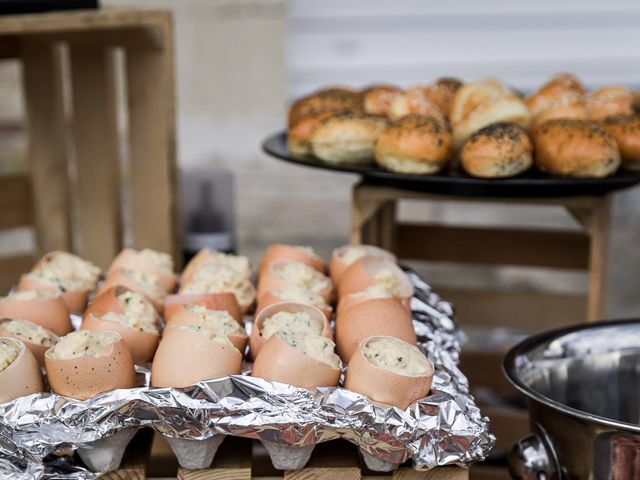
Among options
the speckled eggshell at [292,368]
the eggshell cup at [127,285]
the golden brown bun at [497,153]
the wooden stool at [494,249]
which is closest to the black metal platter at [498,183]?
the golden brown bun at [497,153]

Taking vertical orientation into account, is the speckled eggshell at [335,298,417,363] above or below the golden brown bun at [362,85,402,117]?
below

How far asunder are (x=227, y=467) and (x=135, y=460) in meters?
0.12

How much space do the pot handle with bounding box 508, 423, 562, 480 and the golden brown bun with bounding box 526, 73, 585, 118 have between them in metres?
0.94

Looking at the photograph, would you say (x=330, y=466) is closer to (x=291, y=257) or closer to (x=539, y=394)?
(x=539, y=394)

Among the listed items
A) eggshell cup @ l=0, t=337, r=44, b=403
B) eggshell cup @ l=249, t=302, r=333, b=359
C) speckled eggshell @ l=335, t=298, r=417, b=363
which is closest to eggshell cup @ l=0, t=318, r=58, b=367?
eggshell cup @ l=0, t=337, r=44, b=403

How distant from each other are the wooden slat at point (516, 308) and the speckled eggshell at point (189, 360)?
1.32 meters

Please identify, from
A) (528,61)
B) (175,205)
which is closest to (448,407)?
(175,205)

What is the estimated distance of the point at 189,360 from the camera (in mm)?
1065

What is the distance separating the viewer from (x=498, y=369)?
2311 mm

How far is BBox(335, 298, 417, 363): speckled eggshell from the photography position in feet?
3.85

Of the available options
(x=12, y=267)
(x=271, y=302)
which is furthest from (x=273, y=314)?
(x=12, y=267)

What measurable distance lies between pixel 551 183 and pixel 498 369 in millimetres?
923

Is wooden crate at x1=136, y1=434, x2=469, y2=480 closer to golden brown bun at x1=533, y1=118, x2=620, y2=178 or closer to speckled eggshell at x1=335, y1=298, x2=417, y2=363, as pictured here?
speckled eggshell at x1=335, y1=298, x2=417, y2=363

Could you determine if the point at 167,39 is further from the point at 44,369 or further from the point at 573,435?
the point at 573,435
